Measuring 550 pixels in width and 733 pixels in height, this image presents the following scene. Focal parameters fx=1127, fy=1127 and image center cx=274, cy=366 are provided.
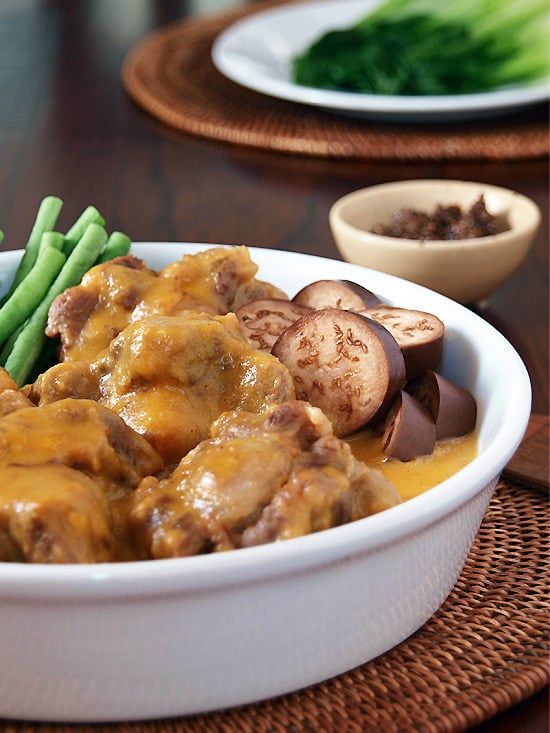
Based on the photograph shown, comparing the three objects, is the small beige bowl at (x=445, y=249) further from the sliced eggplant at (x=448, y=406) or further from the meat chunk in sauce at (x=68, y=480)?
the meat chunk in sauce at (x=68, y=480)

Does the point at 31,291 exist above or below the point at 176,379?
below

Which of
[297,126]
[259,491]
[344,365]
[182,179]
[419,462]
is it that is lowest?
[182,179]

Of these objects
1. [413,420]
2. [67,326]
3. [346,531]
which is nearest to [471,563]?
[413,420]

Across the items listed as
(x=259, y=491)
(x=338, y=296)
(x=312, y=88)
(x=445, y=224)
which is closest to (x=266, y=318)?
(x=338, y=296)

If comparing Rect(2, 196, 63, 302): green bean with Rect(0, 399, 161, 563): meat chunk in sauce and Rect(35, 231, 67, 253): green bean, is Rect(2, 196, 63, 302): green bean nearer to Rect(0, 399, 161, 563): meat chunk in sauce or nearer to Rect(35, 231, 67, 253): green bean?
Rect(35, 231, 67, 253): green bean

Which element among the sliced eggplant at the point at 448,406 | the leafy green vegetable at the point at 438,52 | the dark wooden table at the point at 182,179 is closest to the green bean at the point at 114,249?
the sliced eggplant at the point at 448,406

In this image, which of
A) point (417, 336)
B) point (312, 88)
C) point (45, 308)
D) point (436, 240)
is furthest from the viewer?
point (312, 88)

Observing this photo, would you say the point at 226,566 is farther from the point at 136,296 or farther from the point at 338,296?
the point at 338,296
